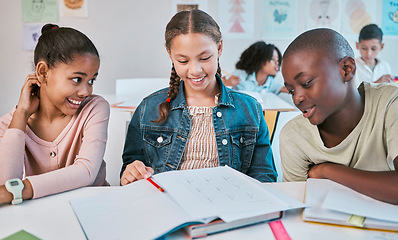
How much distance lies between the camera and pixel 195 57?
44.7 inches

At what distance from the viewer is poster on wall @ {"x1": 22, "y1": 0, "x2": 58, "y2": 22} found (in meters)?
3.51

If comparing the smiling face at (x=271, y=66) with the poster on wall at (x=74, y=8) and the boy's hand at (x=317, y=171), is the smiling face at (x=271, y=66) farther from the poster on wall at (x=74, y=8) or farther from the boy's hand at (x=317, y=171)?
the boy's hand at (x=317, y=171)

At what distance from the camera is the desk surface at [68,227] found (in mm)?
626

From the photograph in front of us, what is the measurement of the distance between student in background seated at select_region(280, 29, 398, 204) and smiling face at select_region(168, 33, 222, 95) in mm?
277

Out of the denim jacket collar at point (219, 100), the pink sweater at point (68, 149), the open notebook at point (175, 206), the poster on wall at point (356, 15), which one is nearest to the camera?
the open notebook at point (175, 206)

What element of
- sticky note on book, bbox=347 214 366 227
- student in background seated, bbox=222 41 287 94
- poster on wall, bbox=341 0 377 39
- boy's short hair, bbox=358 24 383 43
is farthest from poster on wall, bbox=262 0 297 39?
sticky note on book, bbox=347 214 366 227

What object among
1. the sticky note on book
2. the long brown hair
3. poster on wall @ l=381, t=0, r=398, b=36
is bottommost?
the sticky note on book

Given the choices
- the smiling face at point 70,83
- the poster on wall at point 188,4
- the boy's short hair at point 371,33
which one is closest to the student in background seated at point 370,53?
the boy's short hair at point 371,33

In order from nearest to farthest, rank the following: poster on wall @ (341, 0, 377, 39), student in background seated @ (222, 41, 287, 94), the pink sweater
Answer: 1. the pink sweater
2. student in background seated @ (222, 41, 287, 94)
3. poster on wall @ (341, 0, 377, 39)

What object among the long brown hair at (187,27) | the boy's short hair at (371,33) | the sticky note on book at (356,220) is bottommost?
the sticky note on book at (356,220)

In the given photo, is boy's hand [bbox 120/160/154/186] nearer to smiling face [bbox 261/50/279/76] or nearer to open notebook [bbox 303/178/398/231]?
open notebook [bbox 303/178/398/231]

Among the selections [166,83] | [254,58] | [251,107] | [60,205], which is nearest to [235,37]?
[254,58]

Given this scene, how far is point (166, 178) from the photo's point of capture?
801 mm

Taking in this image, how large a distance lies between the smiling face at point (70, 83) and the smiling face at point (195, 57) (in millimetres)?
266
